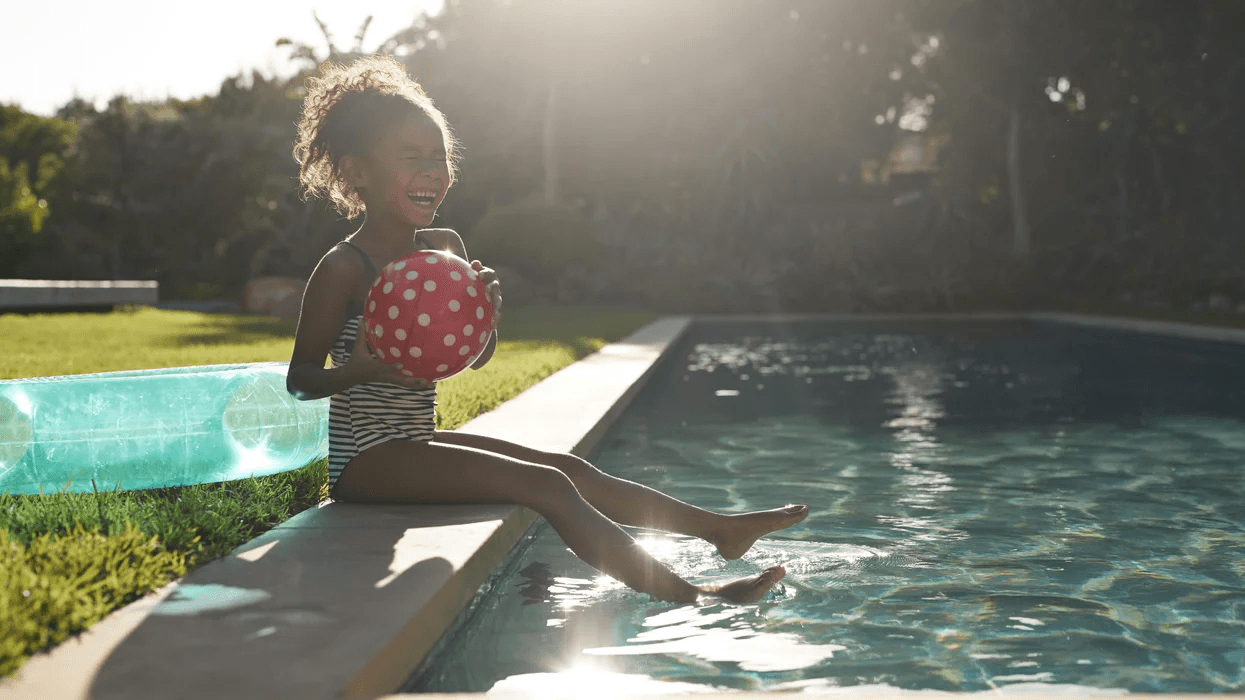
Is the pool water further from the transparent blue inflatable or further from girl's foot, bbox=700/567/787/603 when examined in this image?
the transparent blue inflatable

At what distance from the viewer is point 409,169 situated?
4703 mm

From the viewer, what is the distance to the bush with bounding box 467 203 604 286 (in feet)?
111

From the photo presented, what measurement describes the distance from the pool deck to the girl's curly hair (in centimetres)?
145

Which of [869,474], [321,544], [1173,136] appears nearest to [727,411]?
[869,474]

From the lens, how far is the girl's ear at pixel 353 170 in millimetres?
4773

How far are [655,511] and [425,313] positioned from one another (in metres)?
1.27

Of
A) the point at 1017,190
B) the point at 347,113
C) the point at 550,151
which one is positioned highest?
the point at 550,151

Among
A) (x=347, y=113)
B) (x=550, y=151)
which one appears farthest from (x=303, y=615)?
(x=550, y=151)

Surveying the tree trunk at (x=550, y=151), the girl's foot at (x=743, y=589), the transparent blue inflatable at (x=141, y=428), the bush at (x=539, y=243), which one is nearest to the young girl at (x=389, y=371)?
the girl's foot at (x=743, y=589)

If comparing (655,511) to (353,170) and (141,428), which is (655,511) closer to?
(353,170)

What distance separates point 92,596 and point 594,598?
6.25 ft

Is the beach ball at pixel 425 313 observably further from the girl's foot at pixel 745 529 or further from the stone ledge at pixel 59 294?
the stone ledge at pixel 59 294

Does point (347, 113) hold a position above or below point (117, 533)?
above

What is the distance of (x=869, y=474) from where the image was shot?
8.03 m
